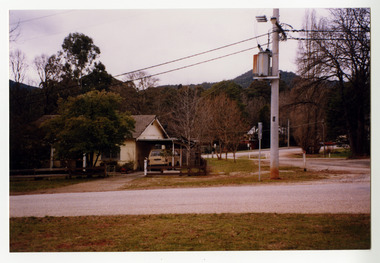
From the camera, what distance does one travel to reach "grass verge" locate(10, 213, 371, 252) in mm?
5891

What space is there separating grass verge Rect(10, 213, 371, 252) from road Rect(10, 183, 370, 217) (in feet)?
1.83

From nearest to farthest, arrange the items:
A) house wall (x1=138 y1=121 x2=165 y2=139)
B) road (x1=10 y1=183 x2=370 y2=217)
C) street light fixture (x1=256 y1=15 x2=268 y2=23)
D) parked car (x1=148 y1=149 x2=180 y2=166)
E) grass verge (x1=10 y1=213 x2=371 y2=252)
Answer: grass verge (x1=10 y1=213 x2=371 y2=252)
road (x1=10 y1=183 x2=370 y2=217)
street light fixture (x1=256 y1=15 x2=268 y2=23)
parked car (x1=148 y1=149 x2=180 y2=166)
house wall (x1=138 y1=121 x2=165 y2=139)

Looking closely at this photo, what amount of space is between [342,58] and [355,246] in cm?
879

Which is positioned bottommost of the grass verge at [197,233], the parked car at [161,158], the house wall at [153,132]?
the grass verge at [197,233]

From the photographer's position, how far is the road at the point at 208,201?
7.56 m

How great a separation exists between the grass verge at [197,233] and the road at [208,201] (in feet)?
1.83

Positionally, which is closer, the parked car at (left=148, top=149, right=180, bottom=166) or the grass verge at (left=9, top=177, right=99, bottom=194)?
the grass verge at (left=9, top=177, right=99, bottom=194)

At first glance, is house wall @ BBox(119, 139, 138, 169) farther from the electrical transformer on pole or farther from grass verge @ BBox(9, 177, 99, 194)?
the electrical transformer on pole

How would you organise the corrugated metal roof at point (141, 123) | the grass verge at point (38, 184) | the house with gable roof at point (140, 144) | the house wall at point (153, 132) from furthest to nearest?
1. the house wall at point (153, 132)
2. the corrugated metal roof at point (141, 123)
3. the house with gable roof at point (140, 144)
4. the grass verge at point (38, 184)

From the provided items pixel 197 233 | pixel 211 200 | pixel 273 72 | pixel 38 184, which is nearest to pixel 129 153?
pixel 38 184

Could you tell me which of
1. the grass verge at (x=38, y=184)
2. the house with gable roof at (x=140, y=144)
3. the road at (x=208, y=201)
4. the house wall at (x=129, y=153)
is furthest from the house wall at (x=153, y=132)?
the road at (x=208, y=201)

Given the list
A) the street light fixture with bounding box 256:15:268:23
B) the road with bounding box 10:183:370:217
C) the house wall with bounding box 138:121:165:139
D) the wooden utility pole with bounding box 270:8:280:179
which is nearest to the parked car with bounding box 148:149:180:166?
the house wall with bounding box 138:121:165:139

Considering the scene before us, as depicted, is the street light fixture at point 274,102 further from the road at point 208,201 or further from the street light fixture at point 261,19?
the road at point 208,201

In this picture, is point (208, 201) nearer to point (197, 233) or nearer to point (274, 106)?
point (197, 233)
